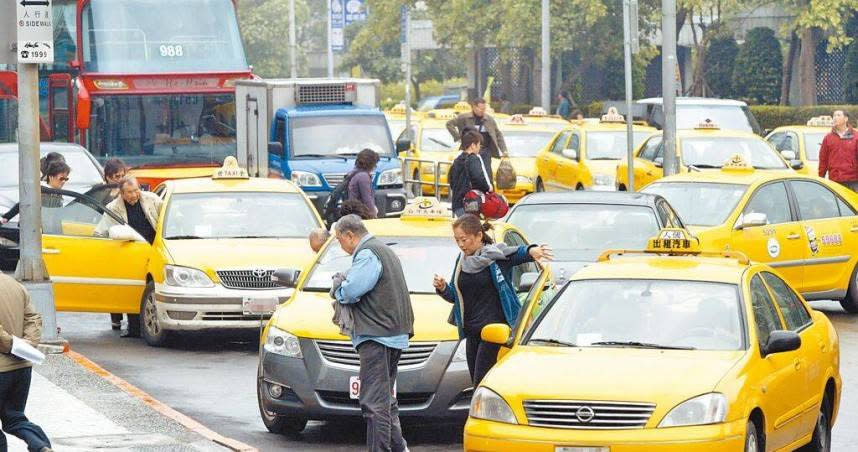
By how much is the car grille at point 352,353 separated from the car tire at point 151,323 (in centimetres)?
492

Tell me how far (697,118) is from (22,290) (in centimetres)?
2428

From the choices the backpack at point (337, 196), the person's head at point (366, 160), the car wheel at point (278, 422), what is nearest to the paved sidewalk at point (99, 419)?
the car wheel at point (278, 422)

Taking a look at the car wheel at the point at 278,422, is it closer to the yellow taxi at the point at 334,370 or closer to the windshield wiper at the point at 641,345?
the yellow taxi at the point at 334,370

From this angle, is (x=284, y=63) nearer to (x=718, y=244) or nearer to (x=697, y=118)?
(x=697, y=118)

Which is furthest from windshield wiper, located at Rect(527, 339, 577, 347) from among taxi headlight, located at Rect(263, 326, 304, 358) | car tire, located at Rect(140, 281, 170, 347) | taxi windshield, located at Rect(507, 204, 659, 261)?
car tire, located at Rect(140, 281, 170, 347)

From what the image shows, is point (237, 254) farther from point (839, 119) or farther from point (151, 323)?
point (839, 119)

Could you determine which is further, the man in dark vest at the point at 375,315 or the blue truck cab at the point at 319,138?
the blue truck cab at the point at 319,138

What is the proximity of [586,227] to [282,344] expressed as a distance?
497cm

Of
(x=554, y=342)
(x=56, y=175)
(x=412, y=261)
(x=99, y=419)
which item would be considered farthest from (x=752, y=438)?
(x=56, y=175)

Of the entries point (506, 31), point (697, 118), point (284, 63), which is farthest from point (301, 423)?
point (284, 63)

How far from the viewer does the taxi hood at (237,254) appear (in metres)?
16.2

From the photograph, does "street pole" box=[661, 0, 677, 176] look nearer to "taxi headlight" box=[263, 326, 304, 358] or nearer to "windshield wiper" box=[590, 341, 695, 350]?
"taxi headlight" box=[263, 326, 304, 358]

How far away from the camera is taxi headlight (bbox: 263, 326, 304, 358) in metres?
11.8

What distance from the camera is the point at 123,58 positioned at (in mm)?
25875
